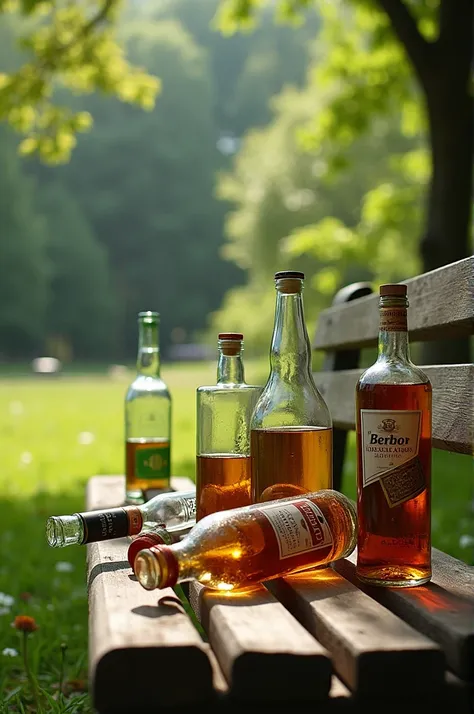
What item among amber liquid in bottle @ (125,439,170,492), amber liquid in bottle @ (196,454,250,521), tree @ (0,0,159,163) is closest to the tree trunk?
tree @ (0,0,159,163)

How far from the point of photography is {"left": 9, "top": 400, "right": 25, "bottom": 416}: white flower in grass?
1391 cm

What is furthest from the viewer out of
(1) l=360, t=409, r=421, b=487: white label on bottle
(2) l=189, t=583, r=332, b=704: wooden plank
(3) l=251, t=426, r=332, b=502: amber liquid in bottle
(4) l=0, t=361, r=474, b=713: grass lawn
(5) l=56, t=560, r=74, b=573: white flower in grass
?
(5) l=56, t=560, r=74, b=573: white flower in grass

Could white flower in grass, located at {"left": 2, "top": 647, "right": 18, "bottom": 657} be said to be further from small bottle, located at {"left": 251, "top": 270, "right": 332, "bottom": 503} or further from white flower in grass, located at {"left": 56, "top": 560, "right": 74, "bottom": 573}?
small bottle, located at {"left": 251, "top": 270, "right": 332, "bottom": 503}

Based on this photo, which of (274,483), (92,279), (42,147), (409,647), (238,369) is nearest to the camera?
(409,647)

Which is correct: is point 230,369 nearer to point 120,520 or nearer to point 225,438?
point 225,438

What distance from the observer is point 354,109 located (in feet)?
34.1

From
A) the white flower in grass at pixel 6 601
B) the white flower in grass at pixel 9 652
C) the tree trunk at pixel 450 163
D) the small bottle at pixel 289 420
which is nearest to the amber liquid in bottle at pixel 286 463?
the small bottle at pixel 289 420

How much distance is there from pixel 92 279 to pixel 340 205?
3040 cm

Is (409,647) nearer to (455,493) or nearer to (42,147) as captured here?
(455,493)

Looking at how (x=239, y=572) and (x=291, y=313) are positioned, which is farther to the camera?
(x=291, y=313)

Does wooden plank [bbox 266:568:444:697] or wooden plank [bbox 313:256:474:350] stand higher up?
wooden plank [bbox 313:256:474:350]

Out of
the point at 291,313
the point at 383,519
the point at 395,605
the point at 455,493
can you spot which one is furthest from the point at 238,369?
the point at 455,493

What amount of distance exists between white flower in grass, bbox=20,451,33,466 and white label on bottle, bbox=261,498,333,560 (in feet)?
22.8

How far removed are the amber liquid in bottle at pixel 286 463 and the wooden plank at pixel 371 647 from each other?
31cm
